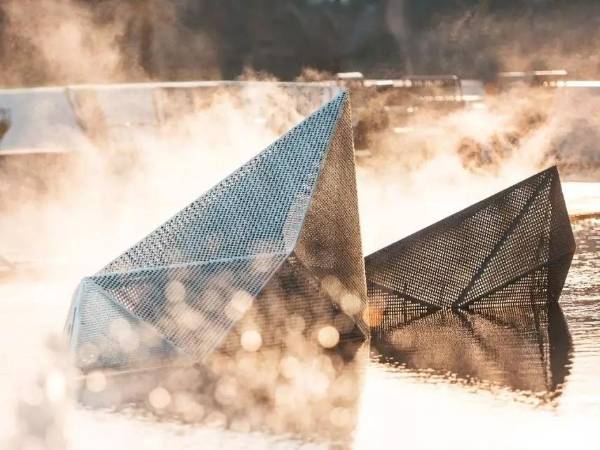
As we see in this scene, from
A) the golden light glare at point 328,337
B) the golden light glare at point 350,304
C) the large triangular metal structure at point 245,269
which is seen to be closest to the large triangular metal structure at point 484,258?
the large triangular metal structure at point 245,269

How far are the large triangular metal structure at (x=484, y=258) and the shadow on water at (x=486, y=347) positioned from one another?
75mm

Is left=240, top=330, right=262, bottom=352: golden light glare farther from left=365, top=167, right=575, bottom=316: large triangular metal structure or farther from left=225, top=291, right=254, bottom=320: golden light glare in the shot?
left=365, top=167, right=575, bottom=316: large triangular metal structure

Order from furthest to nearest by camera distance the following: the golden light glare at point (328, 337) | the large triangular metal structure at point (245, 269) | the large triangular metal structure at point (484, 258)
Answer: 1. the large triangular metal structure at point (484, 258)
2. the golden light glare at point (328, 337)
3. the large triangular metal structure at point (245, 269)

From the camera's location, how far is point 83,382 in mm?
4508

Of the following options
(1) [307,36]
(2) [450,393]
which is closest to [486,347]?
(2) [450,393]

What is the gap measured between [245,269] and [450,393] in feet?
3.53

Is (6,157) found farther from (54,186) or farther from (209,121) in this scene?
(209,121)

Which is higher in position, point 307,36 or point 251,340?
point 307,36

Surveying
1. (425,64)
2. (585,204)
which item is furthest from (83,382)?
(425,64)

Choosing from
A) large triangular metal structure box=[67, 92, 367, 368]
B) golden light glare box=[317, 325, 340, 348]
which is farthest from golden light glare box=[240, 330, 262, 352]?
golden light glare box=[317, 325, 340, 348]

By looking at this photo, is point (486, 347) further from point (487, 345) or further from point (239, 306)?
point (239, 306)

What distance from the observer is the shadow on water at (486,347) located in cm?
430

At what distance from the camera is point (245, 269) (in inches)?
192

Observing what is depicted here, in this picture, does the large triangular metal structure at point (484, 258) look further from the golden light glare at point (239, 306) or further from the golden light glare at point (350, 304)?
the golden light glare at point (239, 306)
